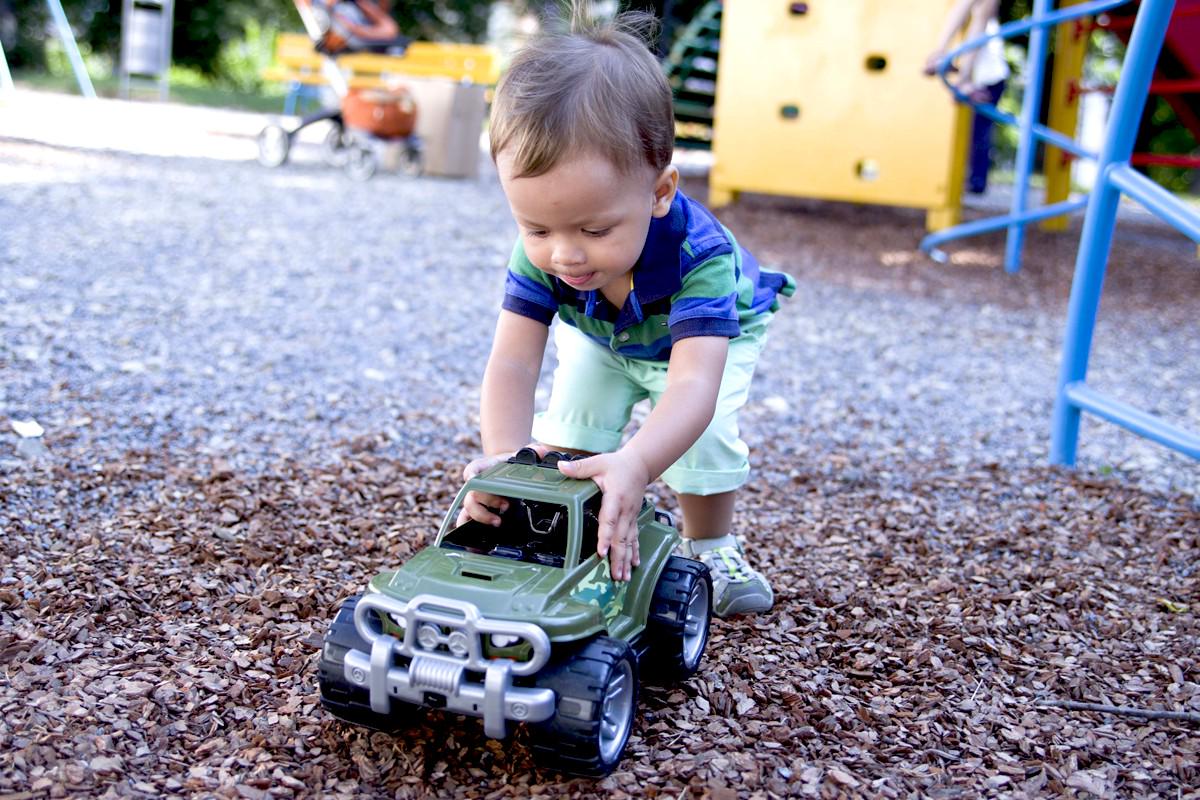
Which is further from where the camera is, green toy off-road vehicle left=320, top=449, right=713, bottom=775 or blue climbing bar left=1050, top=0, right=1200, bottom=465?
blue climbing bar left=1050, top=0, right=1200, bottom=465

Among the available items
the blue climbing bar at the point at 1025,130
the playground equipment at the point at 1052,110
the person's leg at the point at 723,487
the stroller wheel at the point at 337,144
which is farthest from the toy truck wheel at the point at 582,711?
the stroller wheel at the point at 337,144

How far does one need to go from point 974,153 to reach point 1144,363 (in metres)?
8.58

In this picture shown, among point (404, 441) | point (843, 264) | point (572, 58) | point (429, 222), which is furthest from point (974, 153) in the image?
point (572, 58)

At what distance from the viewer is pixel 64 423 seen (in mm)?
3266

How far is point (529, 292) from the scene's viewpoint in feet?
7.19

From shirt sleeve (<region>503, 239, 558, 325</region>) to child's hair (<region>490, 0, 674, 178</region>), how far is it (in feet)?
1.03

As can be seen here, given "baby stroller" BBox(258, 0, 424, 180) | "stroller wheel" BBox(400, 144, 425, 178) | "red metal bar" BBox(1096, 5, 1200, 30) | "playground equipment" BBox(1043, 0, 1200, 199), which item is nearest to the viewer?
"red metal bar" BBox(1096, 5, 1200, 30)

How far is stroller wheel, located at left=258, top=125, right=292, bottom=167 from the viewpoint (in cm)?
949

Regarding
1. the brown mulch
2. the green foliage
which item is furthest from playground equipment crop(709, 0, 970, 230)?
the green foliage

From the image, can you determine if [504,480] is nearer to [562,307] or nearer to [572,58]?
[562,307]

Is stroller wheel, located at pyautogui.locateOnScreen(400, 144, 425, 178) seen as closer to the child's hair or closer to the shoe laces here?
the shoe laces

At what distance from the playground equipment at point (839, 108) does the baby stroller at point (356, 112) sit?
2635 millimetres

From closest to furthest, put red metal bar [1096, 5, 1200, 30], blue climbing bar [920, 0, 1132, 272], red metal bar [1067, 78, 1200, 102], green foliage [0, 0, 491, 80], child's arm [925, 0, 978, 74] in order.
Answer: blue climbing bar [920, 0, 1132, 272]
red metal bar [1067, 78, 1200, 102]
child's arm [925, 0, 978, 74]
red metal bar [1096, 5, 1200, 30]
green foliage [0, 0, 491, 80]

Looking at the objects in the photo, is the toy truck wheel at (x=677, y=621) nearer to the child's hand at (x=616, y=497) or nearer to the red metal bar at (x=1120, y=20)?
the child's hand at (x=616, y=497)
